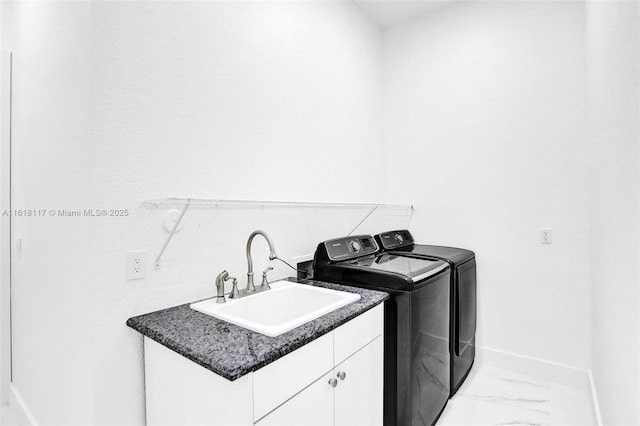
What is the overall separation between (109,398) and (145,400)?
0.46 ft

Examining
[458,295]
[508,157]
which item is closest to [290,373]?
[458,295]

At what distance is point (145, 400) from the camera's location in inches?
49.6

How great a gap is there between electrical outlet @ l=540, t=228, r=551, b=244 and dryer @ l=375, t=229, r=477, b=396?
471 mm

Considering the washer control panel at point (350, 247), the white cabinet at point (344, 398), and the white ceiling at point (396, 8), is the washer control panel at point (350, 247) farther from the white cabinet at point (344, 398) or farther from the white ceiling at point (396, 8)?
the white ceiling at point (396, 8)

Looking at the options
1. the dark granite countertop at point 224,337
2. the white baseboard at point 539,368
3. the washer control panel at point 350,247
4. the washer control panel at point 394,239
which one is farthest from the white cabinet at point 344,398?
the white baseboard at point 539,368

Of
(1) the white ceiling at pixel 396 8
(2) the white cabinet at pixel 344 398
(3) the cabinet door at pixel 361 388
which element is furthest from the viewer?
(1) the white ceiling at pixel 396 8

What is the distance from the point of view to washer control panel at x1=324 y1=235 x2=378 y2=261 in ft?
6.27

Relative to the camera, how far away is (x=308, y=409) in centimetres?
109

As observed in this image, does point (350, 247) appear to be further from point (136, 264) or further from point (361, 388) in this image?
point (136, 264)

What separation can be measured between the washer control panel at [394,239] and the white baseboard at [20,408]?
7.36 ft

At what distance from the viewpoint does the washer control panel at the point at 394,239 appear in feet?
7.93

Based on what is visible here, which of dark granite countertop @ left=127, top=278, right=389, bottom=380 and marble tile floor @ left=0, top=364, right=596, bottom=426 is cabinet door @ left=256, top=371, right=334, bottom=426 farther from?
marble tile floor @ left=0, top=364, right=596, bottom=426

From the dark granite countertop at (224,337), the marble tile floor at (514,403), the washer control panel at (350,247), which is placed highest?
the washer control panel at (350,247)

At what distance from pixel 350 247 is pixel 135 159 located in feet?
4.22
